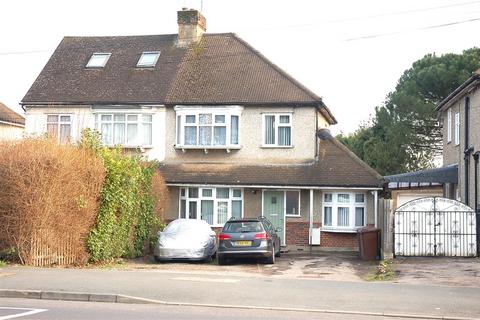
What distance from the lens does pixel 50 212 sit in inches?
742

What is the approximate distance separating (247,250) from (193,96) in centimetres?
1077

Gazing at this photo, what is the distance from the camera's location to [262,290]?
1513cm

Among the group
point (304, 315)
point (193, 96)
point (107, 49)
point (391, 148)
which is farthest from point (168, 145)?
point (391, 148)

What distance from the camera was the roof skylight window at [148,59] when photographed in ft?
109

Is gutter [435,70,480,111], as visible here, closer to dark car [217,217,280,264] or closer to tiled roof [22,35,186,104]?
dark car [217,217,280,264]

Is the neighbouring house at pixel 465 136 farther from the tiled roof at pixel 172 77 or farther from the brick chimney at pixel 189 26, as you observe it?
the brick chimney at pixel 189 26

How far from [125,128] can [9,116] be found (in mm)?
13021

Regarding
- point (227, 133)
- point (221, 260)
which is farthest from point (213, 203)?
point (221, 260)

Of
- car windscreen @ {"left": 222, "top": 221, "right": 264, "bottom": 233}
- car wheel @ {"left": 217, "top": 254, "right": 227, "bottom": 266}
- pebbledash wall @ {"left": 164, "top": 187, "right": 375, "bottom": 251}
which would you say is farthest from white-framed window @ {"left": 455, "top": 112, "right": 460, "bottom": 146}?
car wheel @ {"left": 217, "top": 254, "right": 227, "bottom": 266}

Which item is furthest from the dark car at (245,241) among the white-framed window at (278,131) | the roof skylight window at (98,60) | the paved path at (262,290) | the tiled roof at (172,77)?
the roof skylight window at (98,60)

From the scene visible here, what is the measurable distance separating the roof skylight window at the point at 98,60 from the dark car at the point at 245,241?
47.6ft

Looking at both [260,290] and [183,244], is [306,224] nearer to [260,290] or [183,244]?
[183,244]

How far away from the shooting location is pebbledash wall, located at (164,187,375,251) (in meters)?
28.9

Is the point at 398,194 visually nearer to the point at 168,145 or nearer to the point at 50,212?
the point at 168,145
